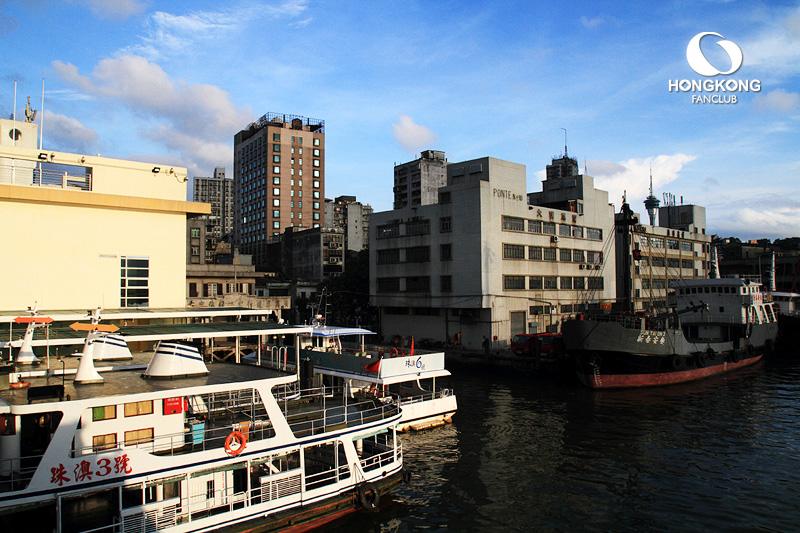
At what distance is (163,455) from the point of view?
13.2 m

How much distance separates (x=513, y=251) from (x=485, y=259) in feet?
15.4

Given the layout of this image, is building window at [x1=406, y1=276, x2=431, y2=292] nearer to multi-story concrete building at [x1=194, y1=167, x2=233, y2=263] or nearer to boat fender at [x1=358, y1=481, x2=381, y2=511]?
boat fender at [x1=358, y1=481, x2=381, y2=511]

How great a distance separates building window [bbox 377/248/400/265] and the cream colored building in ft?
94.7

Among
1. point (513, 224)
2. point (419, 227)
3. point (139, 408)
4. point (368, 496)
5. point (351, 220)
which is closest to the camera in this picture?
point (139, 408)

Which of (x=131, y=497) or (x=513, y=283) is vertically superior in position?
(x=513, y=283)

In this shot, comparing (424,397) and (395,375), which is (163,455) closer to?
(395,375)

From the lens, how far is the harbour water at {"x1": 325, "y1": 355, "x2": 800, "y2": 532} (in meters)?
16.1

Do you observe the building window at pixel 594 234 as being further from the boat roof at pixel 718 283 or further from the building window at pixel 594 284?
the boat roof at pixel 718 283

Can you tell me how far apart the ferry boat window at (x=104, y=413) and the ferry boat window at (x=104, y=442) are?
1.37 feet

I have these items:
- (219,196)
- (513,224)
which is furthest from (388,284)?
(219,196)

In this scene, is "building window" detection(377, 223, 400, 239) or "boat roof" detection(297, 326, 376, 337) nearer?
"boat roof" detection(297, 326, 376, 337)

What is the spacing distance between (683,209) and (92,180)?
82695 millimetres

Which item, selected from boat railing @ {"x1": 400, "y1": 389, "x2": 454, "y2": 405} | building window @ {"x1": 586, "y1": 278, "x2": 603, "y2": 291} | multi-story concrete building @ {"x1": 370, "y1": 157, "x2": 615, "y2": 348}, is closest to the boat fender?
boat railing @ {"x1": 400, "y1": 389, "x2": 454, "y2": 405}

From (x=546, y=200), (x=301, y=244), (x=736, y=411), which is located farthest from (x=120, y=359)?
(x=301, y=244)
